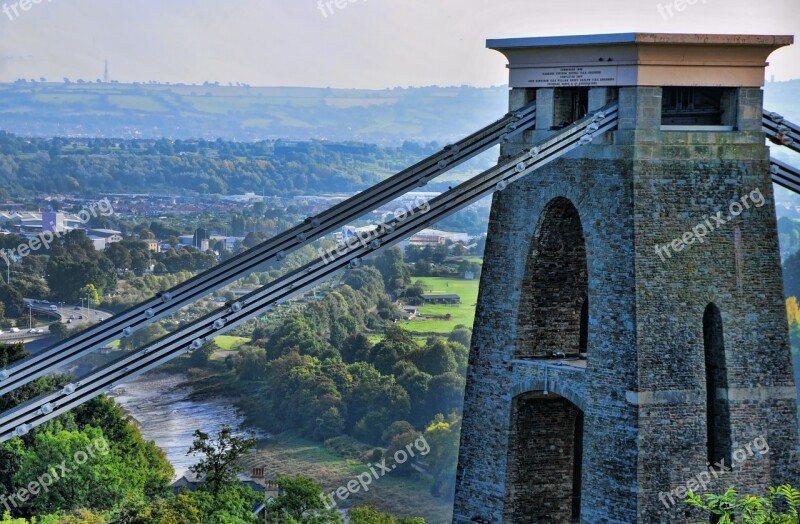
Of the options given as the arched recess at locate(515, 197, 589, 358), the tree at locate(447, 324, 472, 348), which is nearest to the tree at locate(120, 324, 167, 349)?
the tree at locate(447, 324, 472, 348)

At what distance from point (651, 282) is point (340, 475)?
145 ft

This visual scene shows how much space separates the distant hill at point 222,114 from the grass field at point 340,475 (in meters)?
23.9

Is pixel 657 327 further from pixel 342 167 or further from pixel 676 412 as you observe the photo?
pixel 342 167

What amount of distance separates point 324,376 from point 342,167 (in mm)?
17899

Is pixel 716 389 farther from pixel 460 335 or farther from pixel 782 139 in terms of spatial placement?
pixel 460 335

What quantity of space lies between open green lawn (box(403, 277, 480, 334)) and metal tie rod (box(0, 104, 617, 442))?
59632 millimetres

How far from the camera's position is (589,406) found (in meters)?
23.2

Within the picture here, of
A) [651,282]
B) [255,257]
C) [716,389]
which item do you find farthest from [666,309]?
[255,257]

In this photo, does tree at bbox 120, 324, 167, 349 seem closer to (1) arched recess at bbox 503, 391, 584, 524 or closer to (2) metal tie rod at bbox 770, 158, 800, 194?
(1) arched recess at bbox 503, 391, 584, 524

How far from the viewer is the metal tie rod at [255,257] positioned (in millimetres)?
20094

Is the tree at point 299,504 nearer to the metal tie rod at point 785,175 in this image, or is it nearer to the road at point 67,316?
the metal tie rod at point 785,175

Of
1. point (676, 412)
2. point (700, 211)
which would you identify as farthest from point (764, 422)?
point (700, 211)

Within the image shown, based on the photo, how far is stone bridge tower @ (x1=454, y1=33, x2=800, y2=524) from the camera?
74.2 ft

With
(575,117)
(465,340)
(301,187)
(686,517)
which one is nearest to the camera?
(686,517)
